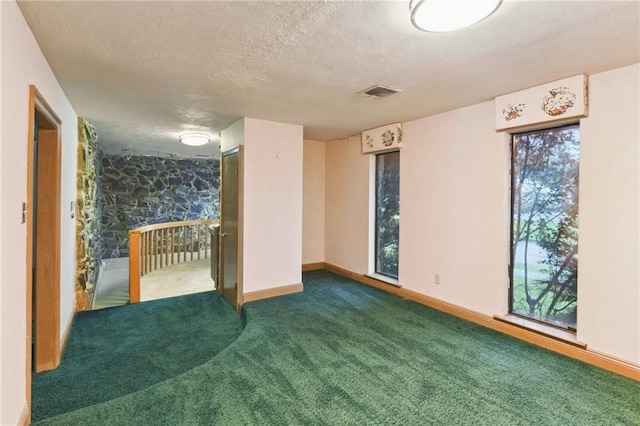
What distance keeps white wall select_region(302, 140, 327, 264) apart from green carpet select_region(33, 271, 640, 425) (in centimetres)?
248

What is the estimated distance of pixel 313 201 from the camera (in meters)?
5.64

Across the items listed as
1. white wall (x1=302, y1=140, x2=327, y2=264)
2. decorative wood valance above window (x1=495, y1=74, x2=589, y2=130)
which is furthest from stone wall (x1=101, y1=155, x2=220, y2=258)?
decorative wood valance above window (x1=495, y1=74, x2=589, y2=130)

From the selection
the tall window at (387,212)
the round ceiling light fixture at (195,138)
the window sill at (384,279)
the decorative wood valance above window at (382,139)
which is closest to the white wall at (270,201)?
the round ceiling light fixture at (195,138)

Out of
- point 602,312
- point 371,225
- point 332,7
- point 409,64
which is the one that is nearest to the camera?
point 332,7

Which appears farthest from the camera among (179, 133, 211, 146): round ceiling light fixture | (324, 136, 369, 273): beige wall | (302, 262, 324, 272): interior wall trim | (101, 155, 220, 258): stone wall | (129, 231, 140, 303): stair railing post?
(101, 155, 220, 258): stone wall

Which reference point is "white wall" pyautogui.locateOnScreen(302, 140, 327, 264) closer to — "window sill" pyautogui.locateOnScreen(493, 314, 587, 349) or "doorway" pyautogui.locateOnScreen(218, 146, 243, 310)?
"doorway" pyautogui.locateOnScreen(218, 146, 243, 310)

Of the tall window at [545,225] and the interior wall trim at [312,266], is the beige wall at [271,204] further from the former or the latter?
the tall window at [545,225]

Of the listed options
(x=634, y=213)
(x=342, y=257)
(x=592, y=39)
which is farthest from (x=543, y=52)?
(x=342, y=257)

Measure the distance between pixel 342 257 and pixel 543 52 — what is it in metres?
3.86

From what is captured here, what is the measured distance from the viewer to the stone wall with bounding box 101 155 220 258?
7.12 metres

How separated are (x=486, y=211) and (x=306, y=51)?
7.83ft

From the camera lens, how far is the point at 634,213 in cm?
232

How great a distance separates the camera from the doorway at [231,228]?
3.87 m

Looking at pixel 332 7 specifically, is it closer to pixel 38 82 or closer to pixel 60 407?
pixel 38 82
